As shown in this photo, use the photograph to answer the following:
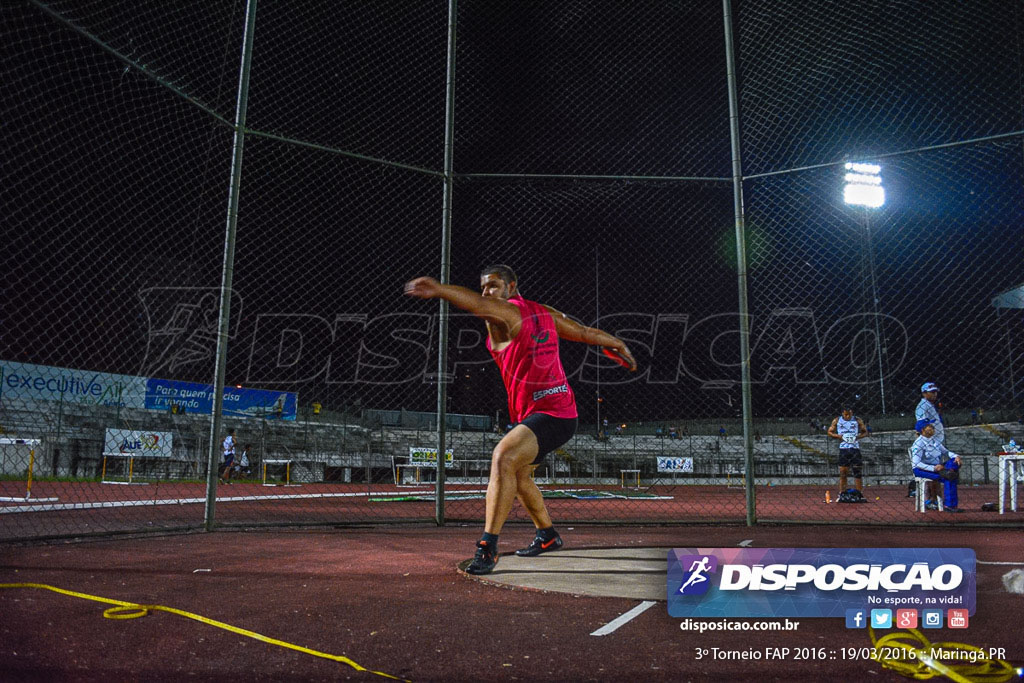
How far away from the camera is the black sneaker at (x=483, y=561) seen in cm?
393

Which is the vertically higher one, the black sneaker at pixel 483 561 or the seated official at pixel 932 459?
the seated official at pixel 932 459

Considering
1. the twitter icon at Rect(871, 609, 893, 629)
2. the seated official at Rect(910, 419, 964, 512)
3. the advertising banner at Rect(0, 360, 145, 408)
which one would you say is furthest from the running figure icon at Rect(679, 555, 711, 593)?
the advertising banner at Rect(0, 360, 145, 408)

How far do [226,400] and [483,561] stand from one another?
25746mm

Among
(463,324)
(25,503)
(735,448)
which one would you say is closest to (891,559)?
(463,324)

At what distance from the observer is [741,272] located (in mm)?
7035

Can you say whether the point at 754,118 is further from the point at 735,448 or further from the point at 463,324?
the point at 735,448

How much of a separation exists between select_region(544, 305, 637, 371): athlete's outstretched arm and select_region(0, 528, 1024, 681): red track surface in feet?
5.42

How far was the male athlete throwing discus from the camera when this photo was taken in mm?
3998

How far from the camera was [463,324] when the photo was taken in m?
11.0

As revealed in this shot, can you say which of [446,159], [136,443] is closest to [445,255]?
[446,159]

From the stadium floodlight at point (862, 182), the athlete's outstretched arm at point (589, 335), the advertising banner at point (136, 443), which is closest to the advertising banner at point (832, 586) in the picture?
the athlete's outstretched arm at point (589, 335)

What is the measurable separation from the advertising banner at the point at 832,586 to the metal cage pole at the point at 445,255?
396 cm

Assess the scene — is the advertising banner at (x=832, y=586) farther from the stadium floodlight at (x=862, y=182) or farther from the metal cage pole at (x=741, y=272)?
the stadium floodlight at (x=862, y=182)

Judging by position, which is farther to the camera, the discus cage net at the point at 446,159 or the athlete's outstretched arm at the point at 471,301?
the discus cage net at the point at 446,159
